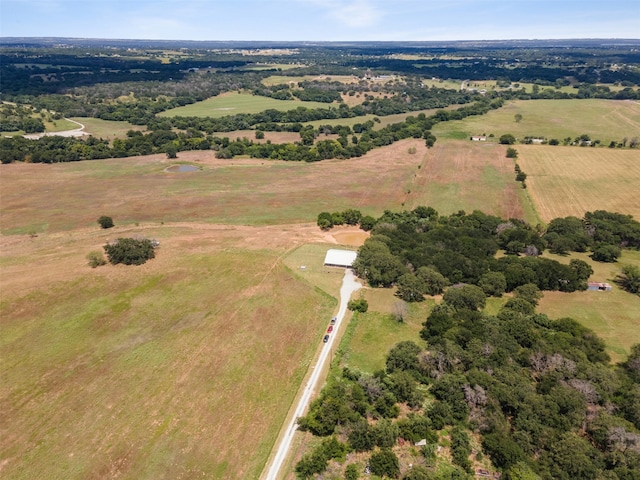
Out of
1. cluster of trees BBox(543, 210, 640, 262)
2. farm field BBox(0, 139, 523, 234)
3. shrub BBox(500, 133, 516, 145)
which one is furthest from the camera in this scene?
shrub BBox(500, 133, 516, 145)

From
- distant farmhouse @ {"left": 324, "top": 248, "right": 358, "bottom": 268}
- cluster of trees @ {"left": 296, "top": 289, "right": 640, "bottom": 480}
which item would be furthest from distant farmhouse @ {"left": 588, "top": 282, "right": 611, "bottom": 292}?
distant farmhouse @ {"left": 324, "top": 248, "right": 358, "bottom": 268}

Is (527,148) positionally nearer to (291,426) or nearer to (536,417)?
(536,417)

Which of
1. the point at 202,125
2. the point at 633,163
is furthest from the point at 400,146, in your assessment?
the point at 202,125

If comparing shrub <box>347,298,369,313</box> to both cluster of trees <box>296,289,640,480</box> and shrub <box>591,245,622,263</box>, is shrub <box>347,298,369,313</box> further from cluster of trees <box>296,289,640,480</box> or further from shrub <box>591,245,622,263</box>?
shrub <box>591,245,622,263</box>

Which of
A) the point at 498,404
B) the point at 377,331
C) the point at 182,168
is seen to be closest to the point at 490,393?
the point at 498,404

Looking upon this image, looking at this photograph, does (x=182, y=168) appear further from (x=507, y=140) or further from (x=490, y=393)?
(x=507, y=140)

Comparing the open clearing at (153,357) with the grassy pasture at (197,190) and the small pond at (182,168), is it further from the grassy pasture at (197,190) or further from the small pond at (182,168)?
the small pond at (182,168)

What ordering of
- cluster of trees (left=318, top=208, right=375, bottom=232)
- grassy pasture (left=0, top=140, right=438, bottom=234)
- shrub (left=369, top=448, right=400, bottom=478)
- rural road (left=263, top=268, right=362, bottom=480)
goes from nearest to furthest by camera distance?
shrub (left=369, top=448, right=400, bottom=478), rural road (left=263, top=268, right=362, bottom=480), cluster of trees (left=318, top=208, right=375, bottom=232), grassy pasture (left=0, top=140, right=438, bottom=234)
